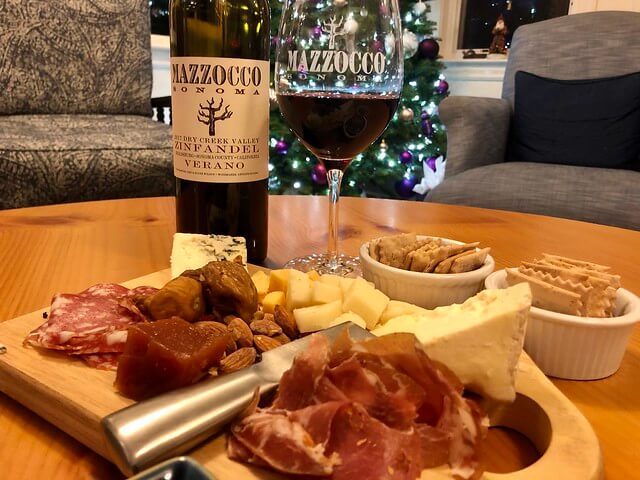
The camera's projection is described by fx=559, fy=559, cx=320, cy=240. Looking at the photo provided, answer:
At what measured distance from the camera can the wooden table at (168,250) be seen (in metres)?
0.37

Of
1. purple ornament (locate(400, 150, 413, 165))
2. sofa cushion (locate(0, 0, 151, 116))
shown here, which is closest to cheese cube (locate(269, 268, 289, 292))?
sofa cushion (locate(0, 0, 151, 116))

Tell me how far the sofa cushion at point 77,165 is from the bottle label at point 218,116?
0.99 m

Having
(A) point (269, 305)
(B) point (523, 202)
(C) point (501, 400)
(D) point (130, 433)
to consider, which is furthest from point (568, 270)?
(B) point (523, 202)

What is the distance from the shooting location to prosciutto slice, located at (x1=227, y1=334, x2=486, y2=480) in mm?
323

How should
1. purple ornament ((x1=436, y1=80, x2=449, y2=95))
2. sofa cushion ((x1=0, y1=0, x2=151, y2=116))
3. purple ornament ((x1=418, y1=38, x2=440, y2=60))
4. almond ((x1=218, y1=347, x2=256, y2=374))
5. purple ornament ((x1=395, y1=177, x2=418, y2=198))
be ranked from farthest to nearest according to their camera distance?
purple ornament ((x1=395, y1=177, x2=418, y2=198)) → purple ornament ((x1=436, y1=80, x2=449, y2=95)) → purple ornament ((x1=418, y1=38, x2=440, y2=60)) → sofa cushion ((x1=0, y1=0, x2=151, y2=116)) → almond ((x1=218, y1=347, x2=256, y2=374))

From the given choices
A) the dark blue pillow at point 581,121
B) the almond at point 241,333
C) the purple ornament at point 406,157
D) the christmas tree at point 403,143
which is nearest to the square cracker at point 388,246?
the almond at point 241,333

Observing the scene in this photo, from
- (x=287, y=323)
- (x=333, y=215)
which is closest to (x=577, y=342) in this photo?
(x=287, y=323)

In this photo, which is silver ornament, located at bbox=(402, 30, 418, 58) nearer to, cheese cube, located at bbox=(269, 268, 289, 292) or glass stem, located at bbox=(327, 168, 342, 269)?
glass stem, located at bbox=(327, 168, 342, 269)

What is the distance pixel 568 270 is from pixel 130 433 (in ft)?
1.29

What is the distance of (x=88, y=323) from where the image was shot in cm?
47

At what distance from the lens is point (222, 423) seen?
354mm

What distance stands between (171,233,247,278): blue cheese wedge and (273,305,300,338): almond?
11 cm

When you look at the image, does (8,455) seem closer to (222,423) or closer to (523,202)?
(222,423)

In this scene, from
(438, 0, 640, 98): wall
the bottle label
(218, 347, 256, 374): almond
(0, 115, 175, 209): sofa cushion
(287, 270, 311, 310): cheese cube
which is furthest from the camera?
(438, 0, 640, 98): wall
